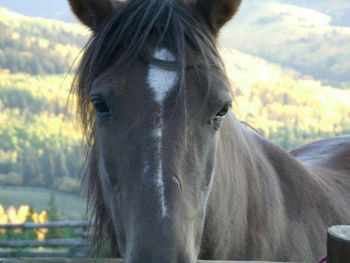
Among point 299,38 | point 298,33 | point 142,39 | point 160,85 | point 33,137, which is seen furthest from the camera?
point 298,33

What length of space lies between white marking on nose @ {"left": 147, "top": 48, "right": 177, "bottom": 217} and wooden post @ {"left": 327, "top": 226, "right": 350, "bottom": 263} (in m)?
0.58

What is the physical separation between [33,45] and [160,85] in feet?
141

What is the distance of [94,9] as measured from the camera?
8.07 feet

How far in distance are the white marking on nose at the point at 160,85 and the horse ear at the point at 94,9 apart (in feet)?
1.54

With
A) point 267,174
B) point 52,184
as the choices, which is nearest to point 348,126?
point 52,184

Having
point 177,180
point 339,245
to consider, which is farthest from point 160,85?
point 339,245

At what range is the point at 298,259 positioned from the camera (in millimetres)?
2781

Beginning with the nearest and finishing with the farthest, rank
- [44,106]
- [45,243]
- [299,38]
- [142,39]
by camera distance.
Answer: [142,39] → [45,243] → [44,106] → [299,38]

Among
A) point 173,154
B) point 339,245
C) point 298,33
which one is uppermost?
point 298,33

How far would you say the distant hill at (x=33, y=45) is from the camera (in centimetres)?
3966

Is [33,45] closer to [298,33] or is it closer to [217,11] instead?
[298,33]

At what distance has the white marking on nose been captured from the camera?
1.82m

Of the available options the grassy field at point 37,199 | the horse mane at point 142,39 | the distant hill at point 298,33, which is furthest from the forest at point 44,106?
the horse mane at point 142,39

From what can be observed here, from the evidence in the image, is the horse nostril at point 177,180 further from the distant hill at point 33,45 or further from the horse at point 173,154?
the distant hill at point 33,45
